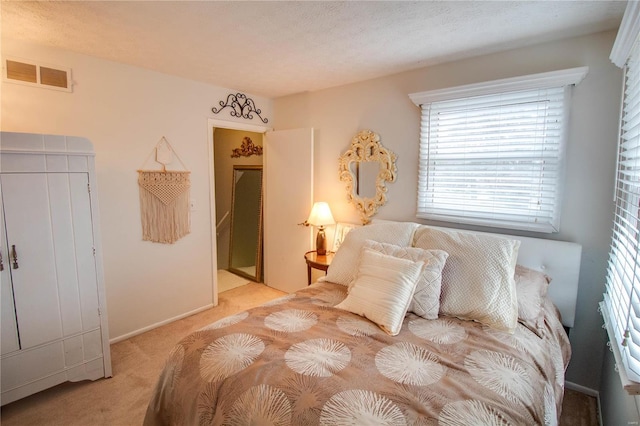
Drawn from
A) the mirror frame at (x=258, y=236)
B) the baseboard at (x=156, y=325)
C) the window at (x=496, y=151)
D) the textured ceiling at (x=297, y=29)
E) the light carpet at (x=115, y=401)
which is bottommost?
the light carpet at (x=115, y=401)

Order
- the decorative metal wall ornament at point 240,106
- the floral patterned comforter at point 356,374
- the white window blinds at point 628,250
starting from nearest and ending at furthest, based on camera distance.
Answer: the floral patterned comforter at point 356,374 → the white window blinds at point 628,250 → the decorative metal wall ornament at point 240,106

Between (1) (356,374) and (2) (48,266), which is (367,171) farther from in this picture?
(2) (48,266)

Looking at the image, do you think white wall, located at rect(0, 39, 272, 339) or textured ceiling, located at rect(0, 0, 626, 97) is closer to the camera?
textured ceiling, located at rect(0, 0, 626, 97)

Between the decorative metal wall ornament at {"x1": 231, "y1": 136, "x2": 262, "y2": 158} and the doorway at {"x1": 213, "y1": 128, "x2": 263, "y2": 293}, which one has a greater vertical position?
the decorative metal wall ornament at {"x1": 231, "y1": 136, "x2": 262, "y2": 158}

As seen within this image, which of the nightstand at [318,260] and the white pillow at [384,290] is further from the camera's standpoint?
the nightstand at [318,260]

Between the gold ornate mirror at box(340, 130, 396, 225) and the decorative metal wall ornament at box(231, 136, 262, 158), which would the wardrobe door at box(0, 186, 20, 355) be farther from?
the decorative metal wall ornament at box(231, 136, 262, 158)

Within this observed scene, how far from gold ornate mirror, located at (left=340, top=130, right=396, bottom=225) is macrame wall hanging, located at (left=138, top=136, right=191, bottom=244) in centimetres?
165

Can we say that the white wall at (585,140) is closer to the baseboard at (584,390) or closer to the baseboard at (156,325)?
the baseboard at (584,390)

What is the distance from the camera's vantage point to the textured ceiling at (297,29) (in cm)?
175

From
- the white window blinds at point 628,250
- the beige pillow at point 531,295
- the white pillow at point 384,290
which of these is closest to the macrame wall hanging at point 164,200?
the white pillow at point 384,290

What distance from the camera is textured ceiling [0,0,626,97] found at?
1.75 metres

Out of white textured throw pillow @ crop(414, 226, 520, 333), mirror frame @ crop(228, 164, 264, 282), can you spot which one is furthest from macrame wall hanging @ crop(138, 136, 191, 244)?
white textured throw pillow @ crop(414, 226, 520, 333)

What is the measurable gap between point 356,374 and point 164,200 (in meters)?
2.52

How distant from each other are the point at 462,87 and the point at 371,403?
233 centimetres
